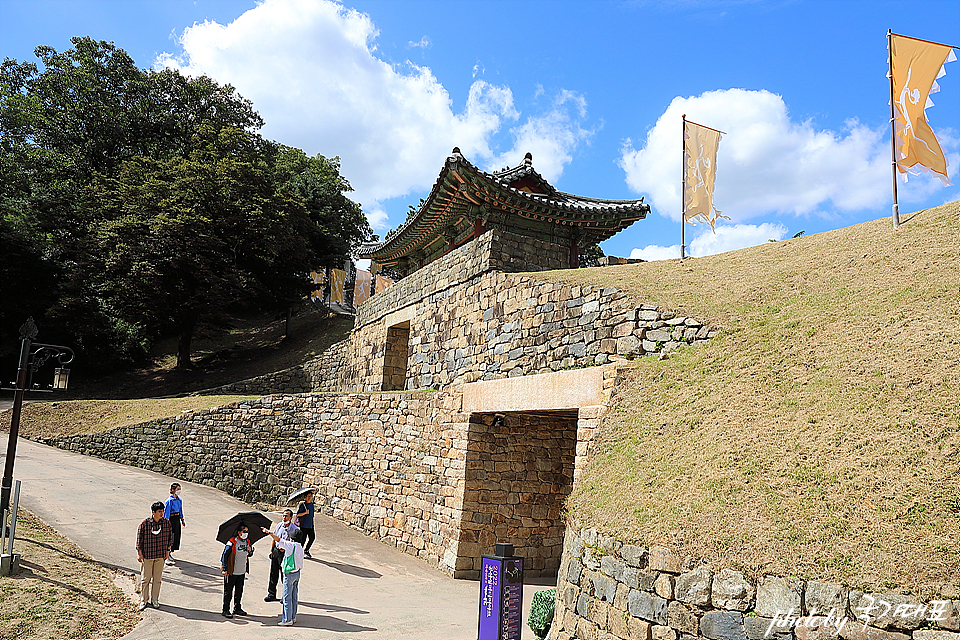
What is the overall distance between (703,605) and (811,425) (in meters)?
2.29

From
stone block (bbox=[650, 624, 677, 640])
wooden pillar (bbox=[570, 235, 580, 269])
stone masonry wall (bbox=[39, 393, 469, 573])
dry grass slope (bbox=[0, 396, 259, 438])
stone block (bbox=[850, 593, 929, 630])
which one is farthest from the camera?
dry grass slope (bbox=[0, 396, 259, 438])

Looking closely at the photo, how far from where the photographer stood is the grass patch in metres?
6.79

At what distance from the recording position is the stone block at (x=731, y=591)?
15.6 feet

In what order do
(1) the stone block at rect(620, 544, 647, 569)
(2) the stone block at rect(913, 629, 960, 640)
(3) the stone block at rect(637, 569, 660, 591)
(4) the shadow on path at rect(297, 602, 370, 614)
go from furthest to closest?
(4) the shadow on path at rect(297, 602, 370, 614) < (1) the stone block at rect(620, 544, 647, 569) < (3) the stone block at rect(637, 569, 660, 591) < (2) the stone block at rect(913, 629, 960, 640)

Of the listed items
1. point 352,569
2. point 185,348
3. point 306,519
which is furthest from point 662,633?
point 185,348

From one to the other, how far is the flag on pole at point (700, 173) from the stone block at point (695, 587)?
9319 millimetres

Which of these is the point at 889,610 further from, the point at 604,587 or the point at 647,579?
the point at 604,587

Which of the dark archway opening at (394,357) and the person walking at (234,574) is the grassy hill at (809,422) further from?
the dark archway opening at (394,357)

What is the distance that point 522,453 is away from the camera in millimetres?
11422

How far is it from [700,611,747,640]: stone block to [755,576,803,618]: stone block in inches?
8.0

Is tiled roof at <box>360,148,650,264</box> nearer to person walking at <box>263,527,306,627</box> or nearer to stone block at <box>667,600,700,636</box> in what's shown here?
person walking at <box>263,527,306,627</box>

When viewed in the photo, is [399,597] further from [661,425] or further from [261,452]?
[261,452]

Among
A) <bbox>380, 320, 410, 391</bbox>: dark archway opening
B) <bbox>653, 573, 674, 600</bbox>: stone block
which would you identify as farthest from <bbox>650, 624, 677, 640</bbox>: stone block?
<bbox>380, 320, 410, 391</bbox>: dark archway opening

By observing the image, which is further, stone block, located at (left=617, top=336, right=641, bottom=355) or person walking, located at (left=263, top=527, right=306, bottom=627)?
stone block, located at (left=617, top=336, right=641, bottom=355)
